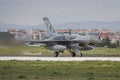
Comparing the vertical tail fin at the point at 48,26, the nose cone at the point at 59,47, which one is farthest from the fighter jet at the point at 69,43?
the vertical tail fin at the point at 48,26

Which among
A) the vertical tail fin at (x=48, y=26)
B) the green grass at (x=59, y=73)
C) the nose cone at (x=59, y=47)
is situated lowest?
the nose cone at (x=59, y=47)

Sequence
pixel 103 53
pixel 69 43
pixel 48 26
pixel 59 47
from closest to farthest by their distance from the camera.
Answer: pixel 59 47 → pixel 69 43 → pixel 48 26 → pixel 103 53

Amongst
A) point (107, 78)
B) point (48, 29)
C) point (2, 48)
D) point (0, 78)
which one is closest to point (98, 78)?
point (107, 78)

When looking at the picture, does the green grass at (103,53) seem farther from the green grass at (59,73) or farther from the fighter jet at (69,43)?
the green grass at (59,73)

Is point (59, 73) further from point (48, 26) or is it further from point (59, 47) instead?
point (48, 26)

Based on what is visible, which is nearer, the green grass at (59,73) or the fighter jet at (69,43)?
the green grass at (59,73)

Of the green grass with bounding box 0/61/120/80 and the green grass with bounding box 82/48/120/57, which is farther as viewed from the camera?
the green grass with bounding box 82/48/120/57

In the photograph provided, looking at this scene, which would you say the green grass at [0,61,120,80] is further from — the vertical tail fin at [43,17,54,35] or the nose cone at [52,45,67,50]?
the vertical tail fin at [43,17,54,35]

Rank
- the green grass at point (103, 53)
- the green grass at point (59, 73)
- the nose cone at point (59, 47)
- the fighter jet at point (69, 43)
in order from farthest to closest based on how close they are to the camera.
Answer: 1. the green grass at point (103, 53)
2. the fighter jet at point (69, 43)
3. the nose cone at point (59, 47)
4. the green grass at point (59, 73)

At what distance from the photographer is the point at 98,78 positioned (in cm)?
2158

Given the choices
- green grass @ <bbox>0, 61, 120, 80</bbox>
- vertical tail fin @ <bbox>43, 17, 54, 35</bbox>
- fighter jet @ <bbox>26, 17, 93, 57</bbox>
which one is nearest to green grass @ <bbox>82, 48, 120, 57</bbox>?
fighter jet @ <bbox>26, 17, 93, 57</bbox>

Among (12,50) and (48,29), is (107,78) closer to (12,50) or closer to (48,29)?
(12,50)

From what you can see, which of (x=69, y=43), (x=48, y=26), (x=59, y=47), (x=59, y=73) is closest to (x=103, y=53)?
(x=48, y=26)

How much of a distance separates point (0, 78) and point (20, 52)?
57.7 feet
